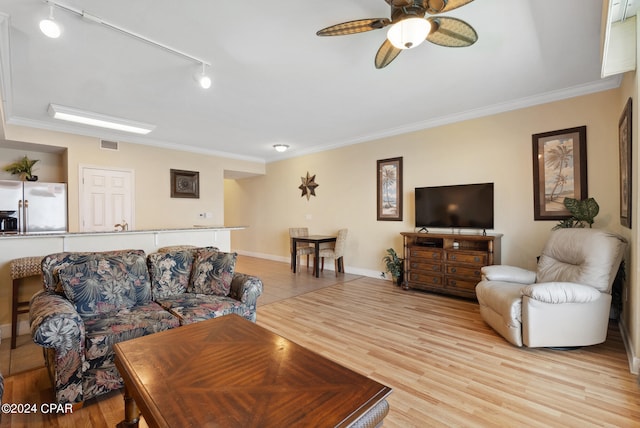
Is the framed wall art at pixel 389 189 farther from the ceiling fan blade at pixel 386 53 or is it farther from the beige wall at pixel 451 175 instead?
the ceiling fan blade at pixel 386 53

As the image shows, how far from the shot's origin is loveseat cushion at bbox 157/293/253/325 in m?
2.25

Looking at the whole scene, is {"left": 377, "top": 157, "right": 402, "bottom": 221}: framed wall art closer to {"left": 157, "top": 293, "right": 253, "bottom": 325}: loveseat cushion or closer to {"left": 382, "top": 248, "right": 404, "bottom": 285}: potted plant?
{"left": 382, "top": 248, "right": 404, "bottom": 285}: potted plant

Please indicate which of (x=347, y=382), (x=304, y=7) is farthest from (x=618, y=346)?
(x=304, y=7)

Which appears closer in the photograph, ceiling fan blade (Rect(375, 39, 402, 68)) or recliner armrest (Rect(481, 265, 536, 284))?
ceiling fan blade (Rect(375, 39, 402, 68))

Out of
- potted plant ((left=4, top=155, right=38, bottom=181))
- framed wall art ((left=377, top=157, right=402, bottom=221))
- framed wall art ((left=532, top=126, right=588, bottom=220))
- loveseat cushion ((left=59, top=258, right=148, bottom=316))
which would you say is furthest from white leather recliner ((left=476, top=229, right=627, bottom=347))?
potted plant ((left=4, top=155, right=38, bottom=181))


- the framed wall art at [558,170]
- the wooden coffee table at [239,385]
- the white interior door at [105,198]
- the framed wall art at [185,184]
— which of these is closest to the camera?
the wooden coffee table at [239,385]

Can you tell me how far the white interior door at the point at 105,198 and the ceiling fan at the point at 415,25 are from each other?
4930mm

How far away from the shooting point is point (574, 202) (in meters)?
3.23

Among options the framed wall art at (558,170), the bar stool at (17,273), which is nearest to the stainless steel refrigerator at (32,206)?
the bar stool at (17,273)

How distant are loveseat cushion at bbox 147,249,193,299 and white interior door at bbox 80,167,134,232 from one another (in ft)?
10.1

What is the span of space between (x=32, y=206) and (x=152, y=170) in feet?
6.04

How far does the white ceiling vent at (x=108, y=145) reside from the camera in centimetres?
509

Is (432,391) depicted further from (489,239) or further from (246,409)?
(489,239)

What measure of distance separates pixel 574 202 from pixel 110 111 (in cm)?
614
